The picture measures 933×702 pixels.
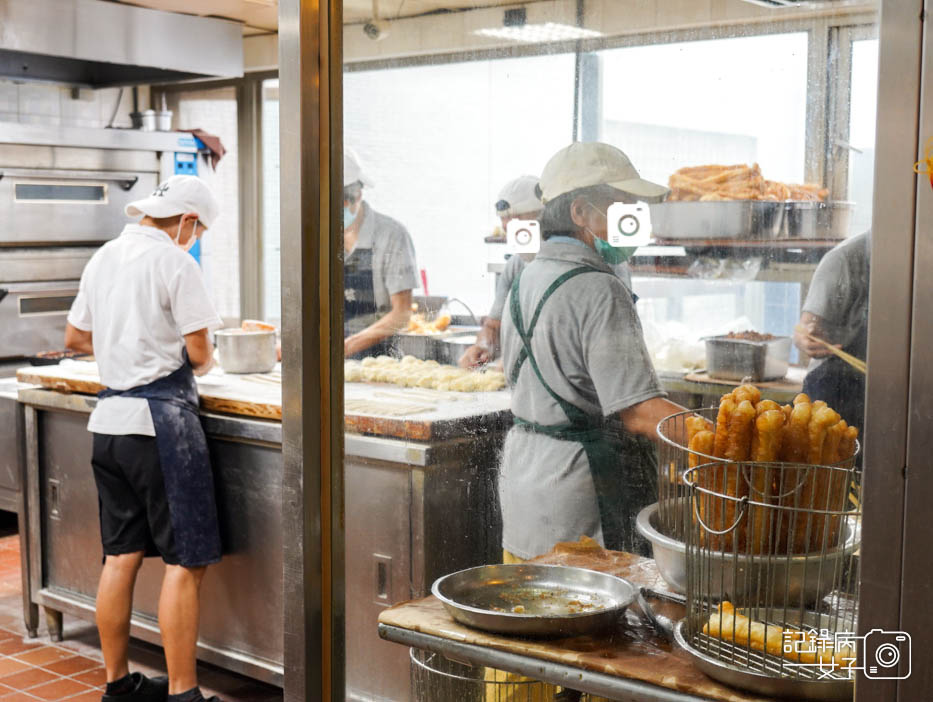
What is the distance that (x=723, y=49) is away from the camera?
1346mm

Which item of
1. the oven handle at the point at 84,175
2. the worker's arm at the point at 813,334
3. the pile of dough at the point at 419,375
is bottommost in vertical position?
the pile of dough at the point at 419,375

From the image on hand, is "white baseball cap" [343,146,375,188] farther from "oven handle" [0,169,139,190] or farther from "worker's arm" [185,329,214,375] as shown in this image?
"oven handle" [0,169,139,190]

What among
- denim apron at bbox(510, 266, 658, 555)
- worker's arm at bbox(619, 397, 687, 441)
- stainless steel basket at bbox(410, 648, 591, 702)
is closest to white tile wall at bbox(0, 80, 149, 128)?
stainless steel basket at bbox(410, 648, 591, 702)

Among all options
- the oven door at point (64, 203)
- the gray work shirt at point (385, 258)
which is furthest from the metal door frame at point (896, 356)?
the oven door at point (64, 203)

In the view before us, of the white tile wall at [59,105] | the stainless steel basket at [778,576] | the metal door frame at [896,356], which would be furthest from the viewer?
the white tile wall at [59,105]

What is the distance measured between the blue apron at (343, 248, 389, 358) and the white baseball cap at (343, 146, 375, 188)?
11 cm

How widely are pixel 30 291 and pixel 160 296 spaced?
8.41 ft

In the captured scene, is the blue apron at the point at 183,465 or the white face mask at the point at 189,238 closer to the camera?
the blue apron at the point at 183,465

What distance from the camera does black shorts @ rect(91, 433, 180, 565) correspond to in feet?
11.0

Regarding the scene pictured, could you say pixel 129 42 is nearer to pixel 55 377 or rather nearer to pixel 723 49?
pixel 55 377

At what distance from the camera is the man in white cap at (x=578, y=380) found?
146 centimetres

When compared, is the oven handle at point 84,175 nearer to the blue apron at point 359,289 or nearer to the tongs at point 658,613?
the blue apron at point 359,289

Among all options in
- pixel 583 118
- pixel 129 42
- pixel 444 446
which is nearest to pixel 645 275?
pixel 583 118

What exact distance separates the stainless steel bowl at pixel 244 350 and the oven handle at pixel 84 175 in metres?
2.16
